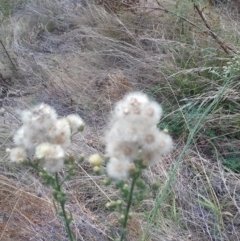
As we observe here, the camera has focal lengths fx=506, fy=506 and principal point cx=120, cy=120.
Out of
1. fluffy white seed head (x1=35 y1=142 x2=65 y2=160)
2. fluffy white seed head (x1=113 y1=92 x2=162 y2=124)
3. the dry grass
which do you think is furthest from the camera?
the dry grass

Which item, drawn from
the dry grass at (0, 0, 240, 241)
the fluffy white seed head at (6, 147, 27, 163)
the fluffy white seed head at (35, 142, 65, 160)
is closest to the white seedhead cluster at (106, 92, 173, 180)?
the fluffy white seed head at (35, 142, 65, 160)

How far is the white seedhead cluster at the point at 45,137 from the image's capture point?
3.83 ft

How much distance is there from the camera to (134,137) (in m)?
1.04

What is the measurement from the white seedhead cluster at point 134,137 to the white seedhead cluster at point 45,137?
140 millimetres

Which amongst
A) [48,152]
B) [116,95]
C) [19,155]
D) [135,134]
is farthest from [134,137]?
[116,95]

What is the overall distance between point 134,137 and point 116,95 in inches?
82.8

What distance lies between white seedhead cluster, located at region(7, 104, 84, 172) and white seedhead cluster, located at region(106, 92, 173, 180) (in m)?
0.14

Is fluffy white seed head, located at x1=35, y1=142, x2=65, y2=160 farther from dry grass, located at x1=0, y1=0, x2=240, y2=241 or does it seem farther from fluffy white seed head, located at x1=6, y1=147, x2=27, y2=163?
dry grass, located at x1=0, y1=0, x2=240, y2=241

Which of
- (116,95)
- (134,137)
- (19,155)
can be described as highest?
(134,137)

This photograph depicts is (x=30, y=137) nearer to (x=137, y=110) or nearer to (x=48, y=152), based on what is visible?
(x=48, y=152)

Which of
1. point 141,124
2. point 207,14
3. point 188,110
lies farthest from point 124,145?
point 207,14

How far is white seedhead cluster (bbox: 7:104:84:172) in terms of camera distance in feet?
3.83

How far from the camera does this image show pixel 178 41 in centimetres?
351

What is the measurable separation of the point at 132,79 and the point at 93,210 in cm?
122
